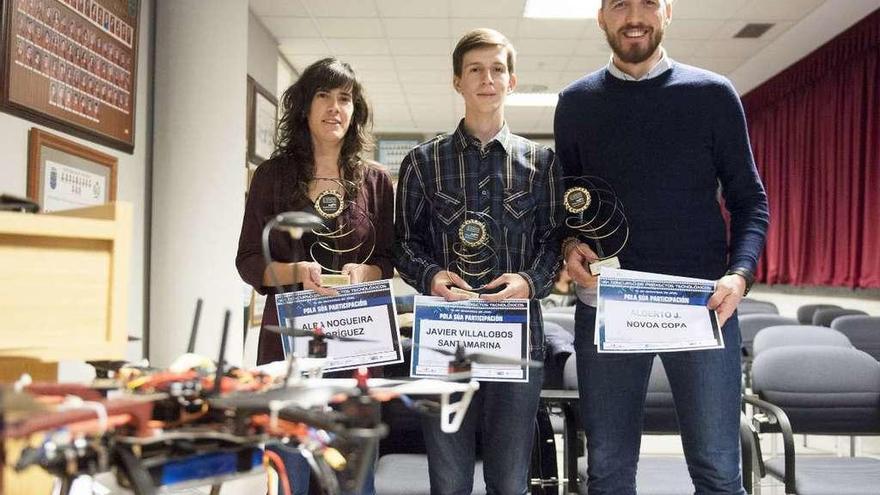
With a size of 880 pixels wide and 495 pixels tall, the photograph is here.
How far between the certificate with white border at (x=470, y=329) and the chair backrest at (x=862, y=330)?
3.83 metres

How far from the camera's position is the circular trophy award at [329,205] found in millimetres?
1946

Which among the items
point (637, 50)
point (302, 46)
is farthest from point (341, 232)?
point (302, 46)

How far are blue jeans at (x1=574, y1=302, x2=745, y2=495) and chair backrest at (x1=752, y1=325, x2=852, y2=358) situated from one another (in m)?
2.22

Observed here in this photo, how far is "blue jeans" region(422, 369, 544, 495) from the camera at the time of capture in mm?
1842

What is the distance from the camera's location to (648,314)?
1.79 metres

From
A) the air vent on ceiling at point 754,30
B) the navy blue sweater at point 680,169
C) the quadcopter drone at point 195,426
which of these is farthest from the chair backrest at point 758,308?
the quadcopter drone at point 195,426

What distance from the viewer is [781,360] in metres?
3.04

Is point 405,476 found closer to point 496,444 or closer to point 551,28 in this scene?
point 496,444

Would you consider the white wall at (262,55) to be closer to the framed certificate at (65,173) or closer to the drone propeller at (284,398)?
the framed certificate at (65,173)

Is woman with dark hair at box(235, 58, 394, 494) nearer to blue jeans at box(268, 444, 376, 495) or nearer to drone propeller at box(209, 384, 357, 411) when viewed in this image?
blue jeans at box(268, 444, 376, 495)

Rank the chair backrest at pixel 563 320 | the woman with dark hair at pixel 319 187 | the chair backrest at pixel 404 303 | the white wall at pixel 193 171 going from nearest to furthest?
1. the woman with dark hair at pixel 319 187
2. the chair backrest at pixel 404 303
3. the white wall at pixel 193 171
4. the chair backrest at pixel 563 320

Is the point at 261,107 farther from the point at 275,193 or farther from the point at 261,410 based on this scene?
the point at 261,410

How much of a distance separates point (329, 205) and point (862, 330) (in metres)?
4.22

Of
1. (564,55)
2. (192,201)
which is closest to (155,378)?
(192,201)
